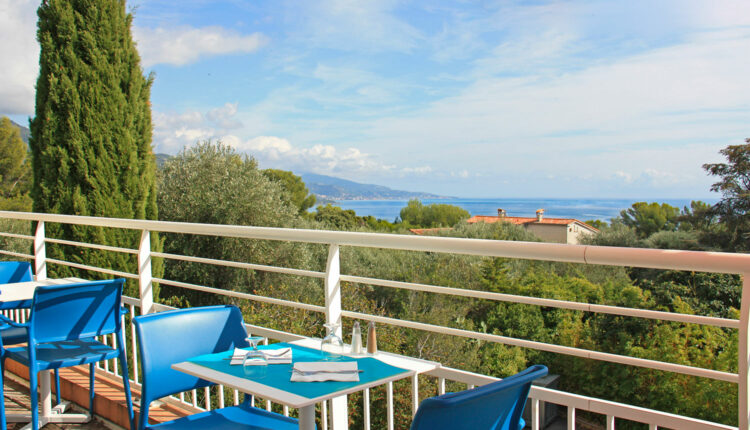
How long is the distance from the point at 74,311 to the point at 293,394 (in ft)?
5.90

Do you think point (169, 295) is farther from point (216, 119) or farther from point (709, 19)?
point (709, 19)

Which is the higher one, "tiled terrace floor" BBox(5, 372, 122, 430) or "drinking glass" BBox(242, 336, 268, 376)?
"drinking glass" BBox(242, 336, 268, 376)

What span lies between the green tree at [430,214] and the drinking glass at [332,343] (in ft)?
90.7

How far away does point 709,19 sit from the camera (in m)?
46.2

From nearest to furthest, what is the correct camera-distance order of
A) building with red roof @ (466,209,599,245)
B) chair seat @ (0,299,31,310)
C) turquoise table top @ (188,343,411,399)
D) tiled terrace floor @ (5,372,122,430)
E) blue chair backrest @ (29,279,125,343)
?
turquoise table top @ (188,343,411,399), blue chair backrest @ (29,279,125,343), tiled terrace floor @ (5,372,122,430), chair seat @ (0,299,31,310), building with red roof @ (466,209,599,245)

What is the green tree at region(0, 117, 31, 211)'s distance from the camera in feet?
95.9

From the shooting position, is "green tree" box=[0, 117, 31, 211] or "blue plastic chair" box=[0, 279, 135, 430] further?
"green tree" box=[0, 117, 31, 211]

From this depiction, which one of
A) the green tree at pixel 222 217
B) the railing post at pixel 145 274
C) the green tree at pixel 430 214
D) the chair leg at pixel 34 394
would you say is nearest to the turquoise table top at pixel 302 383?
the chair leg at pixel 34 394

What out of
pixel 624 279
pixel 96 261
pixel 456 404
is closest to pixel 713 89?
pixel 624 279

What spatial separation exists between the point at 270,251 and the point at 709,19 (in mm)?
47890

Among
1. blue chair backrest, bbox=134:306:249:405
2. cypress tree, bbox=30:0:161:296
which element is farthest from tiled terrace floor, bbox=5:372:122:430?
cypress tree, bbox=30:0:161:296

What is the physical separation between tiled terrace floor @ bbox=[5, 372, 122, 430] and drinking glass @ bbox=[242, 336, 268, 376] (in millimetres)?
1776

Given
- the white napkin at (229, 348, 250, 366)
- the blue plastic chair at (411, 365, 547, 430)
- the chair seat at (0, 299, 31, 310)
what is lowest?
the chair seat at (0, 299, 31, 310)

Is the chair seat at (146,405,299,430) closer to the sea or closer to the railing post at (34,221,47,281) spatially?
the railing post at (34,221,47,281)
